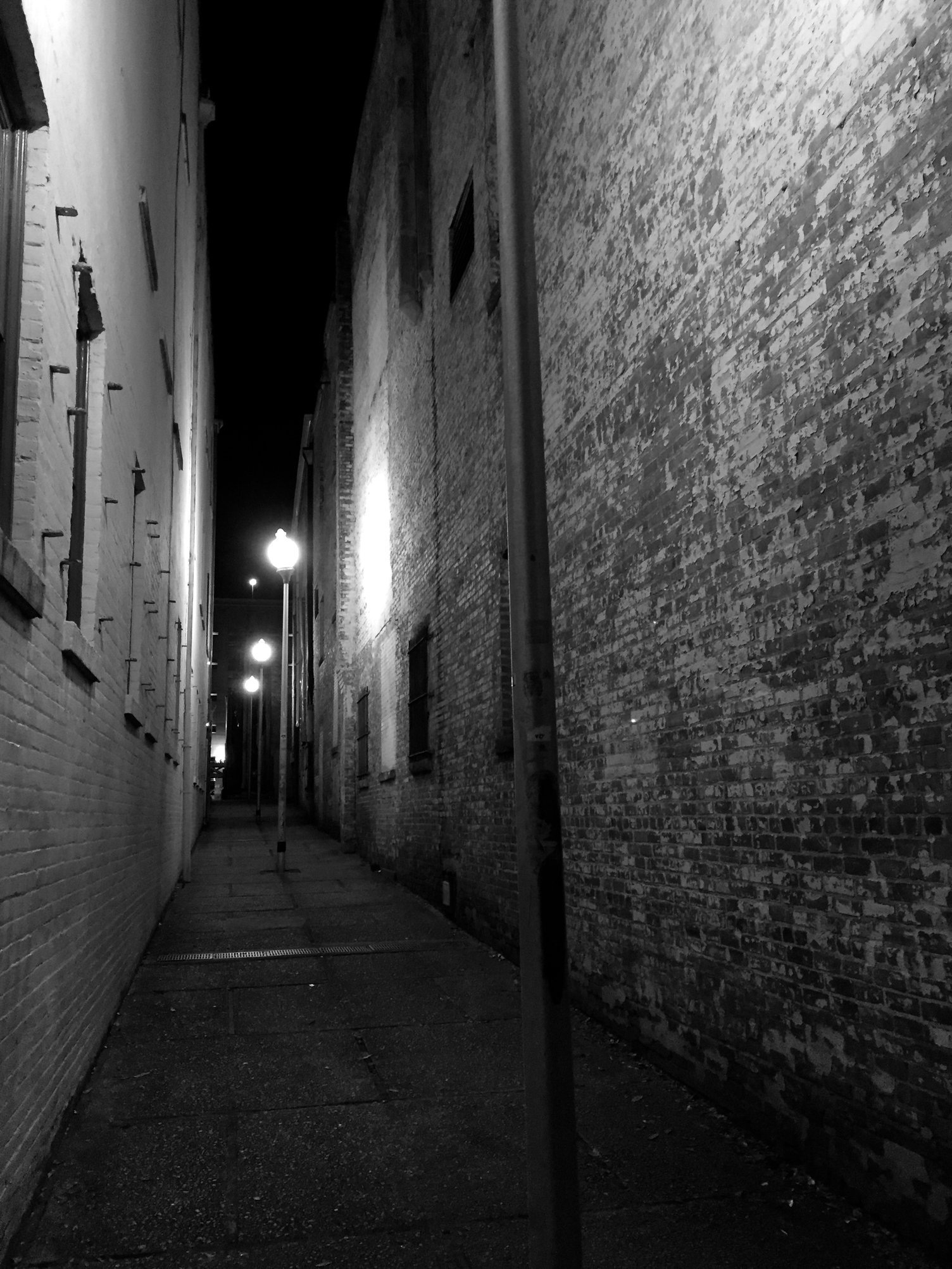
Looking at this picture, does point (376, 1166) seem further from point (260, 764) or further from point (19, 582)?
point (260, 764)

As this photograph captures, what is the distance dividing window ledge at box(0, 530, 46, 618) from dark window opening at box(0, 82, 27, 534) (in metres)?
0.17

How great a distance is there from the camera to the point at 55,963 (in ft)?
13.7

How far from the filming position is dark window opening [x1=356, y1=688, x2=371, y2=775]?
18141mm

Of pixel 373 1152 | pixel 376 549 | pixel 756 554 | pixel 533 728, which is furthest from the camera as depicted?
pixel 376 549

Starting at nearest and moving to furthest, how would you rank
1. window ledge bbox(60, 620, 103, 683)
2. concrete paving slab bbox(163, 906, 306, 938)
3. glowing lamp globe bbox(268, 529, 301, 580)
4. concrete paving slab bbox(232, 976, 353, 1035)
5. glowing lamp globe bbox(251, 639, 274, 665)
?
window ledge bbox(60, 620, 103, 683) < concrete paving slab bbox(232, 976, 353, 1035) < concrete paving slab bbox(163, 906, 306, 938) < glowing lamp globe bbox(268, 529, 301, 580) < glowing lamp globe bbox(251, 639, 274, 665)

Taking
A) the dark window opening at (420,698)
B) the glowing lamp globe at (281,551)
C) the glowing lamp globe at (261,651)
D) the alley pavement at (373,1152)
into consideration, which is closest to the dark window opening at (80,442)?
the alley pavement at (373,1152)

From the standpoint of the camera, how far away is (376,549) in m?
17.1

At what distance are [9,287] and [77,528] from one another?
6.93 feet

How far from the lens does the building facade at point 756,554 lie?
12.1ft

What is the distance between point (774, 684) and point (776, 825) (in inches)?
24.7

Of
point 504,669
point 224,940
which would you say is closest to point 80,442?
point 504,669

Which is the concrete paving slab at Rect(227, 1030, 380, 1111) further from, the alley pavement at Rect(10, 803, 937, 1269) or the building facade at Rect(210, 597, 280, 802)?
the building facade at Rect(210, 597, 280, 802)

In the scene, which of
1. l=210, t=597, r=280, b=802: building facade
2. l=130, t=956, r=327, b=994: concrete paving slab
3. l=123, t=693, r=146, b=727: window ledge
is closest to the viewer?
l=123, t=693, r=146, b=727: window ledge

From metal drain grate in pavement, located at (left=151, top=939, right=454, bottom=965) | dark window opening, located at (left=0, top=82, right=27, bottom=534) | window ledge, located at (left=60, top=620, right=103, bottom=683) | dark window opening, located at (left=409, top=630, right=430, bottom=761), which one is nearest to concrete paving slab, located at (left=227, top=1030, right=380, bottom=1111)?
window ledge, located at (left=60, top=620, right=103, bottom=683)
